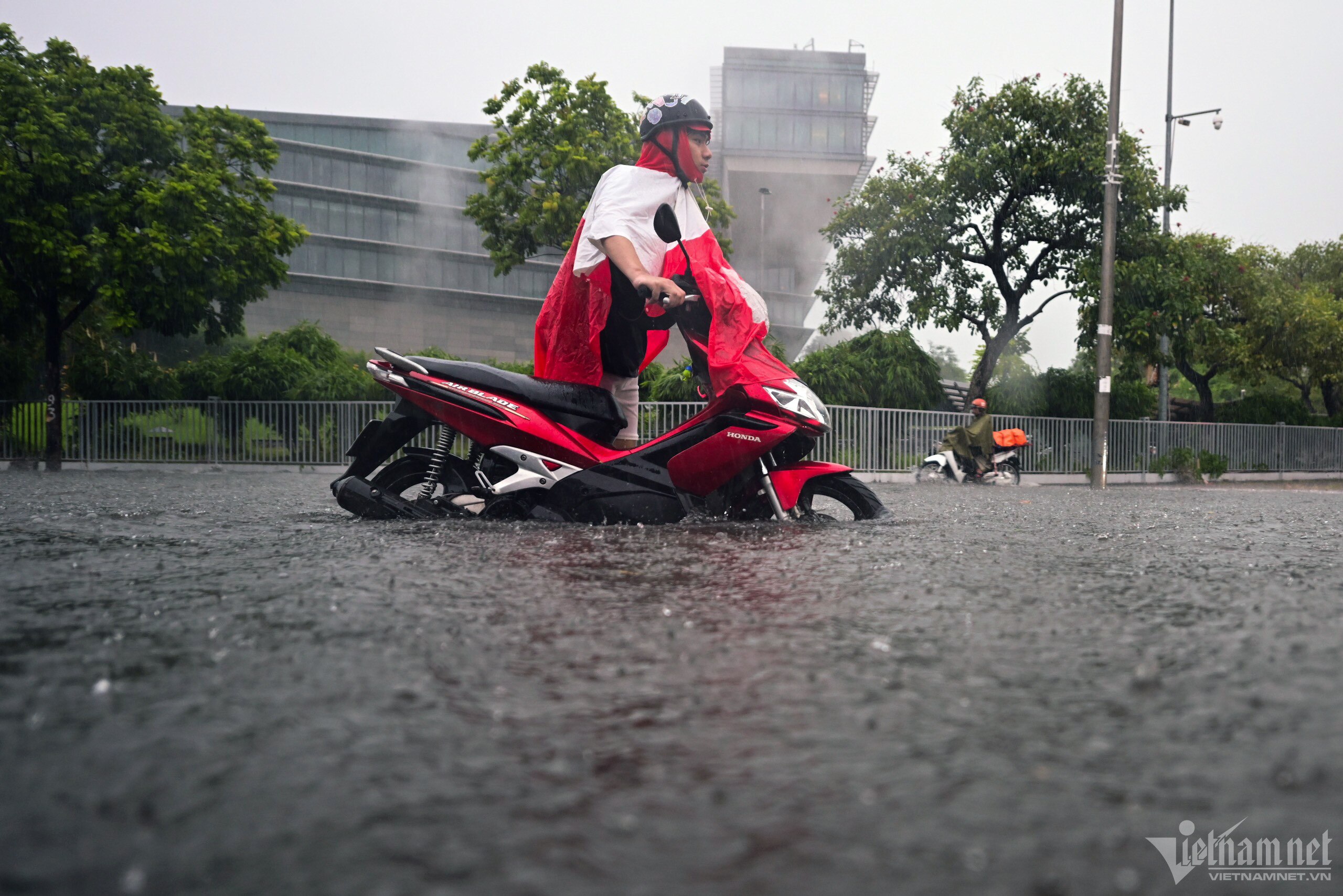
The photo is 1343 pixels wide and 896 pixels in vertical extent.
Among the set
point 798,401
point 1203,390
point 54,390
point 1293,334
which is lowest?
point 798,401

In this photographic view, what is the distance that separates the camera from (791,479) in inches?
224

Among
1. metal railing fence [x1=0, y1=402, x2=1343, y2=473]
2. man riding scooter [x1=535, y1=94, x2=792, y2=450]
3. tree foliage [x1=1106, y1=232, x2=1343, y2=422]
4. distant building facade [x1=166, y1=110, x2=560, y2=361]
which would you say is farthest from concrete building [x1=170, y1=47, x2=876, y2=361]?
man riding scooter [x1=535, y1=94, x2=792, y2=450]

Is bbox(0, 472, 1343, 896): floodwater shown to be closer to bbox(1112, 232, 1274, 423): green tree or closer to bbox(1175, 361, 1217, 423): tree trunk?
bbox(1112, 232, 1274, 423): green tree

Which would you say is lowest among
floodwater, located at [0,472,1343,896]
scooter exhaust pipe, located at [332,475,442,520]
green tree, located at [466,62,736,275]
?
floodwater, located at [0,472,1343,896]

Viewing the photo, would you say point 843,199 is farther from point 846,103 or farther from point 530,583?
point 846,103

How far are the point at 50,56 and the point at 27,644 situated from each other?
22619mm

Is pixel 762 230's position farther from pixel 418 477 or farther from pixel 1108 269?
pixel 418 477

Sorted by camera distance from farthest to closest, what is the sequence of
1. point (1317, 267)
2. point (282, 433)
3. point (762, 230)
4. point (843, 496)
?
point (762, 230) → point (1317, 267) → point (282, 433) → point (843, 496)

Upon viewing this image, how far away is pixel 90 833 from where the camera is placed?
1269 mm

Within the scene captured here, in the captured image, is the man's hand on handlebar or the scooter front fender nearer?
the man's hand on handlebar

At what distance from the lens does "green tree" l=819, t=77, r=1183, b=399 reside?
2284 cm

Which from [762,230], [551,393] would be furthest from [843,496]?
[762,230]

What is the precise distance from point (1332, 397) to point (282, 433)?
3510 cm

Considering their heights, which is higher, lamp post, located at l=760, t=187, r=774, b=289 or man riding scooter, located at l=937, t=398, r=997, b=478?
lamp post, located at l=760, t=187, r=774, b=289
